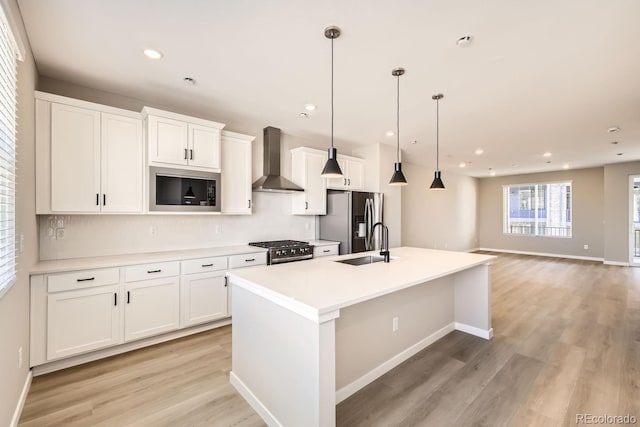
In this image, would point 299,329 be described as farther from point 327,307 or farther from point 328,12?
point 328,12

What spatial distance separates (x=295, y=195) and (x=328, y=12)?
299 cm

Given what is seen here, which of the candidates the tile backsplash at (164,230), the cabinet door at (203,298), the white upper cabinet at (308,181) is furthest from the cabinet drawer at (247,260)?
the white upper cabinet at (308,181)

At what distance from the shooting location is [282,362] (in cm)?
178

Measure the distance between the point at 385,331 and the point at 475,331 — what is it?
1.42 meters

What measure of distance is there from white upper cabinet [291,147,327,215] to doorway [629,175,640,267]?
781 cm

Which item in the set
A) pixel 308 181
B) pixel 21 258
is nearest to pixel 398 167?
pixel 308 181

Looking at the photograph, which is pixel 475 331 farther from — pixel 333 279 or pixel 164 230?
pixel 164 230

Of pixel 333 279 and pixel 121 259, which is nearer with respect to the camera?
pixel 333 279

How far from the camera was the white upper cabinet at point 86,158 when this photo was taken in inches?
100

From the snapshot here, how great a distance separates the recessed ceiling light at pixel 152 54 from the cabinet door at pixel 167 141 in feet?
2.60

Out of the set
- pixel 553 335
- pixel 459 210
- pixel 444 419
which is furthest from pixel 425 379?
pixel 459 210

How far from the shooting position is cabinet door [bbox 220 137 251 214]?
3.72 meters

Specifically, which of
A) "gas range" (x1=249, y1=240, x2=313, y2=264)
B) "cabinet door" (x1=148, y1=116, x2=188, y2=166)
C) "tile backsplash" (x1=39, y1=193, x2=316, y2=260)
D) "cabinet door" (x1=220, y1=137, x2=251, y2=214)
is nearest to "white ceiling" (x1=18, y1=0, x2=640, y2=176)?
"cabinet door" (x1=148, y1=116, x2=188, y2=166)

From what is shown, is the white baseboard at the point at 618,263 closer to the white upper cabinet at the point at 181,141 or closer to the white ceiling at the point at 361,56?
the white ceiling at the point at 361,56
